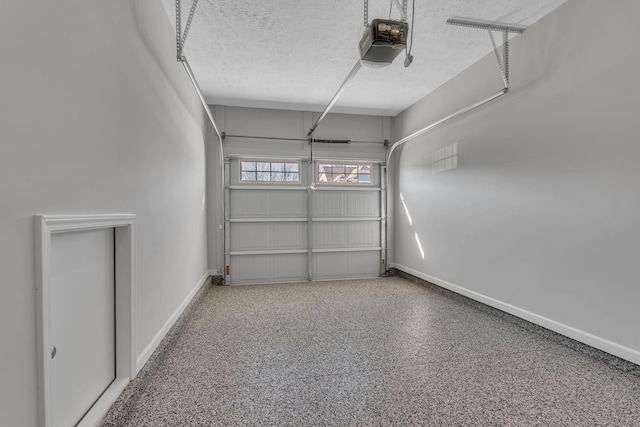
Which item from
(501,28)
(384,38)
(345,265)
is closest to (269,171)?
(345,265)

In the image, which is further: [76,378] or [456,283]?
[456,283]

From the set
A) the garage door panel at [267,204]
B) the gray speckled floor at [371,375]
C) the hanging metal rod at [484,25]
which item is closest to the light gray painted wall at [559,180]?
the hanging metal rod at [484,25]

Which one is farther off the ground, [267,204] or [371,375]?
[267,204]

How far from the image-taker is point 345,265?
5.31 meters

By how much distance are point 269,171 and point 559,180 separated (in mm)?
3924

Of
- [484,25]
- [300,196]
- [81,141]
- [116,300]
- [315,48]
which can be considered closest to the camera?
[81,141]

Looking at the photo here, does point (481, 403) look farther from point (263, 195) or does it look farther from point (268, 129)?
point (268, 129)

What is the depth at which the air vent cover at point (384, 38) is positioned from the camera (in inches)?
77.2

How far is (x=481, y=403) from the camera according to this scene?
1.75m

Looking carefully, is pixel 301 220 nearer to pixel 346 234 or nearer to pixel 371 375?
A: pixel 346 234

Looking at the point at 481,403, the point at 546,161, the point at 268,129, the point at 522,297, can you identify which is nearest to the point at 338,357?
the point at 481,403

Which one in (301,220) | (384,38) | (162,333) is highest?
(384,38)

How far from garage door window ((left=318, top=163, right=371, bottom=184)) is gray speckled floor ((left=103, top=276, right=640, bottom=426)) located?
264 cm

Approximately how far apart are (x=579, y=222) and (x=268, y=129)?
427cm
